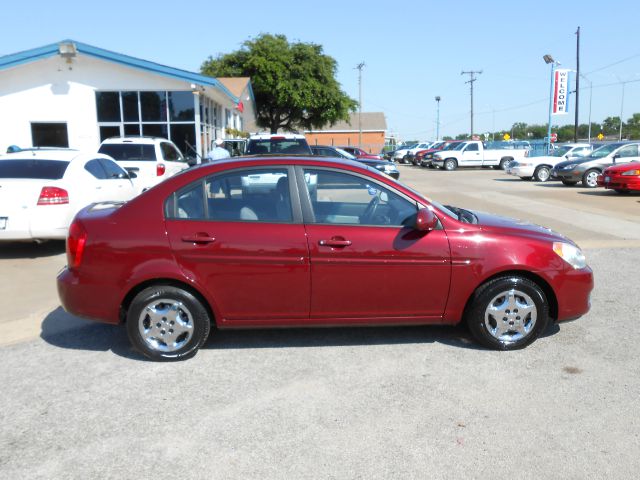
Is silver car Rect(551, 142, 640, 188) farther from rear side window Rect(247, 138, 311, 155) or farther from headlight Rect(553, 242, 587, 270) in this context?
headlight Rect(553, 242, 587, 270)

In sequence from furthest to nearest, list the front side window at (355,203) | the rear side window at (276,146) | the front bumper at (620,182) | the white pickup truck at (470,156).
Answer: the white pickup truck at (470,156) < the front bumper at (620,182) < the rear side window at (276,146) < the front side window at (355,203)

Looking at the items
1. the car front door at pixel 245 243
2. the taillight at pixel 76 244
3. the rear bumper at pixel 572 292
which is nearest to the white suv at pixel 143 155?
the taillight at pixel 76 244

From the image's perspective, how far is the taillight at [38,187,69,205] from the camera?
824 centimetres

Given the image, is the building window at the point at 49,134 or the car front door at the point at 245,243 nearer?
the car front door at the point at 245,243

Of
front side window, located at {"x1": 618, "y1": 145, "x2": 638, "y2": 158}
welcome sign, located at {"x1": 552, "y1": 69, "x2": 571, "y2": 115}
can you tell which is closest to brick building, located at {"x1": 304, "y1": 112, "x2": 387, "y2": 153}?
welcome sign, located at {"x1": 552, "y1": 69, "x2": 571, "y2": 115}

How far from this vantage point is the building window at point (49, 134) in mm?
21812

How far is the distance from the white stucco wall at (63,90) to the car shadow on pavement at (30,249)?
Result: 42.4ft

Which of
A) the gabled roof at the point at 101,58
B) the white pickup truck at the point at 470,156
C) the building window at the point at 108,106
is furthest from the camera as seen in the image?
the white pickup truck at the point at 470,156

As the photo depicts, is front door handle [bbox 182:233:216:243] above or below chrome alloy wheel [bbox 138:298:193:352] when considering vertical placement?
above

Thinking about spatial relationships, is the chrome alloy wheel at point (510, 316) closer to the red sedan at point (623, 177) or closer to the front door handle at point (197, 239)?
the front door handle at point (197, 239)

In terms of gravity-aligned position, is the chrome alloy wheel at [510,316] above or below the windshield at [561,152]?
below

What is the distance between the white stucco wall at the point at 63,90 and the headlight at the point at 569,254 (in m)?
19.0

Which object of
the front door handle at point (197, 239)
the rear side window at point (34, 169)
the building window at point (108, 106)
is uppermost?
the building window at point (108, 106)

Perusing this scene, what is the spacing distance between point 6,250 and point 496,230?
7613 millimetres
